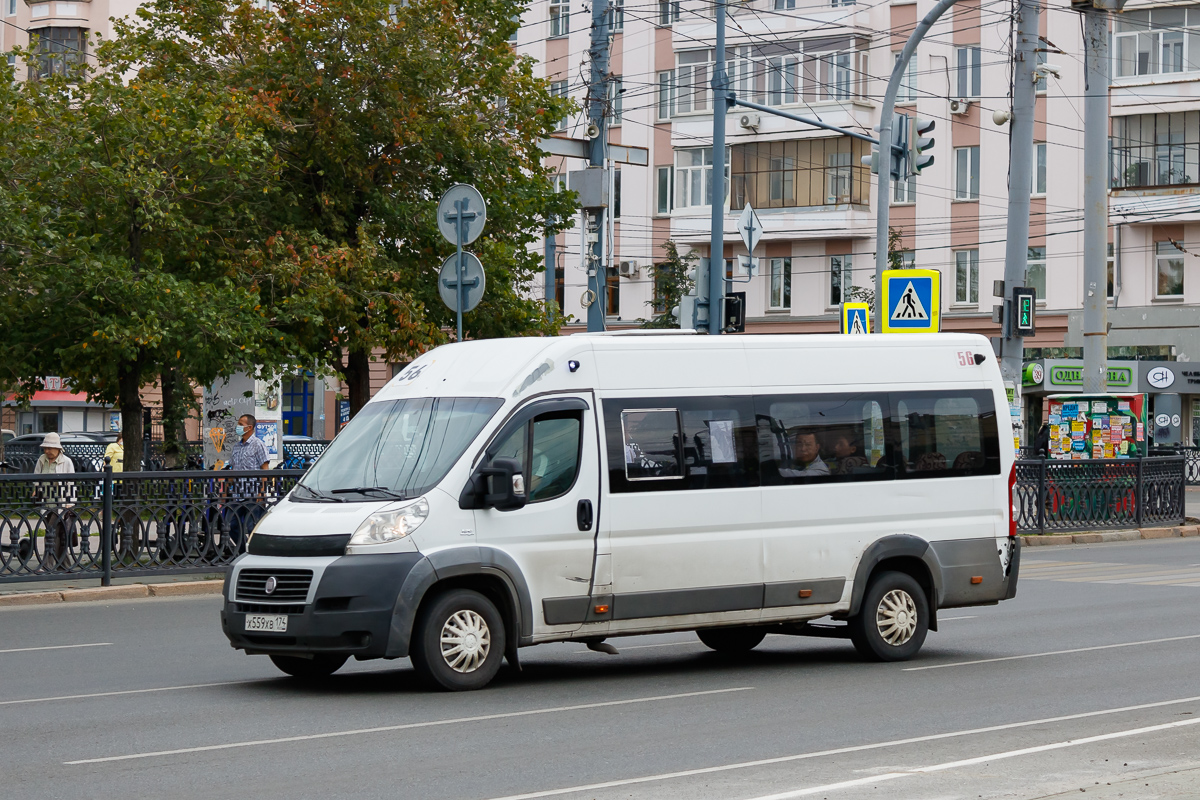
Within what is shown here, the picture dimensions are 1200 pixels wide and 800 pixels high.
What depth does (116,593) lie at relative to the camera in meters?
17.3

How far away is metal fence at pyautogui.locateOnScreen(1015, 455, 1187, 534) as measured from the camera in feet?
83.9

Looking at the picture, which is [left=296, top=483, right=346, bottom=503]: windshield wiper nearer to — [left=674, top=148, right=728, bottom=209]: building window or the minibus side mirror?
the minibus side mirror

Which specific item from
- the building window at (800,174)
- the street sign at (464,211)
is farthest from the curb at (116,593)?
the building window at (800,174)

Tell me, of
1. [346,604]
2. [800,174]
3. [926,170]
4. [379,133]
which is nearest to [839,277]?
[800,174]

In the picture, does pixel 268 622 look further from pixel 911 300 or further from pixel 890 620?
pixel 911 300

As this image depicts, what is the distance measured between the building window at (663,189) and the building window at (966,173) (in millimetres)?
10132

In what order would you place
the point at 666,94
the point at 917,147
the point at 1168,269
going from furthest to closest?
the point at 666,94, the point at 1168,269, the point at 917,147

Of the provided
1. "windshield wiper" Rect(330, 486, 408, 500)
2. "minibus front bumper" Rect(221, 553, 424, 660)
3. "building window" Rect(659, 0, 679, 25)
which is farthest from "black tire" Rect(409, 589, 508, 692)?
"building window" Rect(659, 0, 679, 25)

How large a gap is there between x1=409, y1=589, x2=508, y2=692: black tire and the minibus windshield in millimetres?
745

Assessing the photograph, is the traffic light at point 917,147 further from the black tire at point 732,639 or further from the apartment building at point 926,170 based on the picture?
the apartment building at point 926,170

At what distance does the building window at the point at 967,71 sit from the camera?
52.7 m

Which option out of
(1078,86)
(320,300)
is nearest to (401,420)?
(320,300)

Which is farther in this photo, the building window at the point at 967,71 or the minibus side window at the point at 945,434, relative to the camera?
the building window at the point at 967,71

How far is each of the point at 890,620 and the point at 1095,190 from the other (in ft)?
59.4
